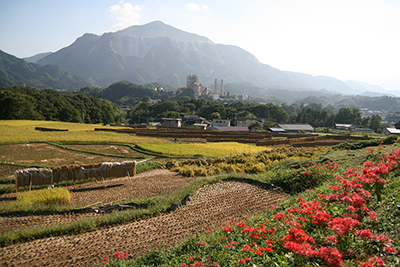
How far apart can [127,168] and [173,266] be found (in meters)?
12.2

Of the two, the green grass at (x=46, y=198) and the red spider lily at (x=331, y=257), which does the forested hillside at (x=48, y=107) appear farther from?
the red spider lily at (x=331, y=257)

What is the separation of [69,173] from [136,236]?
8953 millimetres

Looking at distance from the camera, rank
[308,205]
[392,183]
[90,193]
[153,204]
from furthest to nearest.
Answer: [90,193] → [153,204] → [392,183] → [308,205]

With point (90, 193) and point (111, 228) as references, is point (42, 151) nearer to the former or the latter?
point (90, 193)

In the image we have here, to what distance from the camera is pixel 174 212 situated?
10.2 metres

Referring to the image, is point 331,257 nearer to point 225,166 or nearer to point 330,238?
point 330,238

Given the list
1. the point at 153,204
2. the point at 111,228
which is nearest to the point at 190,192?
the point at 153,204

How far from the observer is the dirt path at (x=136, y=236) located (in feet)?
22.2

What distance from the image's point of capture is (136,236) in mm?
8047

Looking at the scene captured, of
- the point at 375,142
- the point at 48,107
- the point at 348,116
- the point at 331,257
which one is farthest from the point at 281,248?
the point at 348,116

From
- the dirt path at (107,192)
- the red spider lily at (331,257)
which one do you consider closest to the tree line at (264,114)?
the dirt path at (107,192)

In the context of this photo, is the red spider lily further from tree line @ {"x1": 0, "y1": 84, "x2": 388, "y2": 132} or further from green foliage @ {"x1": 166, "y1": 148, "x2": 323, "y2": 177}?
tree line @ {"x1": 0, "y1": 84, "x2": 388, "y2": 132}

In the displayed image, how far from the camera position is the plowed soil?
676cm

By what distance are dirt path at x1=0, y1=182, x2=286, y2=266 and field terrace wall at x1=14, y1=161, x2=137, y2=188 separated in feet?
22.5
